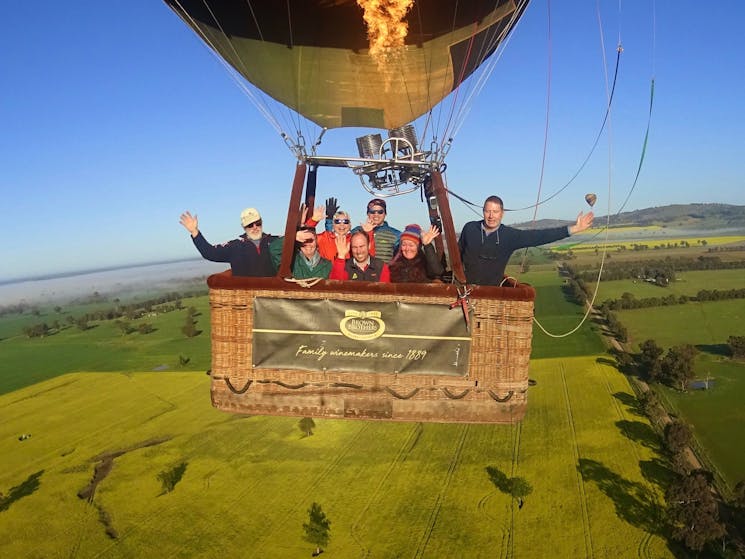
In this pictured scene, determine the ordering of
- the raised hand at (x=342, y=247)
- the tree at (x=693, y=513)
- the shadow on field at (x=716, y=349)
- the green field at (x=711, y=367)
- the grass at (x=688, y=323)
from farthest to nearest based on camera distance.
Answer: the grass at (x=688, y=323)
the shadow on field at (x=716, y=349)
the green field at (x=711, y=367)
the tree at (x=693, y=513)
the raised hand at (x=342, y=247)

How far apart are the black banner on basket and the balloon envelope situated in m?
3.89

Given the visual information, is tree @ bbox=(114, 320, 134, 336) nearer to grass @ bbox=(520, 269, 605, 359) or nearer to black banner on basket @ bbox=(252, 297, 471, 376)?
grass @ bbox=(520, 269, 605, 359)

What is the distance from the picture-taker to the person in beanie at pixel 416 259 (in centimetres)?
520

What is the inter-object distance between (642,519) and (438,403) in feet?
99.4

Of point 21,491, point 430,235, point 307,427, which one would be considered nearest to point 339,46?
point 430,235

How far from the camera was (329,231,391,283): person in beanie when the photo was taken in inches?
209

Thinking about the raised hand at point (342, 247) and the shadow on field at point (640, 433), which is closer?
the raised hand at point (342, 247)

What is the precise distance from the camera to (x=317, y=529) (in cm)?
2778

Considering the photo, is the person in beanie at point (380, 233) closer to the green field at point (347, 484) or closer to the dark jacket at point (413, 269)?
the dark jacket at point (413, 269)

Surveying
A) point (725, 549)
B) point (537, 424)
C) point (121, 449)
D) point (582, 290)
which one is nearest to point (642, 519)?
point (725, 549)

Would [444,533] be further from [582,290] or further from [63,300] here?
[63,300]

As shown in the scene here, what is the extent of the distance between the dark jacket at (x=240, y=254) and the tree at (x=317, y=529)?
26.3m

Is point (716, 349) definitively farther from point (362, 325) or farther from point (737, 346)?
point (362, 325)

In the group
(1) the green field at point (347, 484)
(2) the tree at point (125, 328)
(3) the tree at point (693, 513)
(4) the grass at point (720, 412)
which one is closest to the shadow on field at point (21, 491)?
(1) the green field at point (347, 484)
